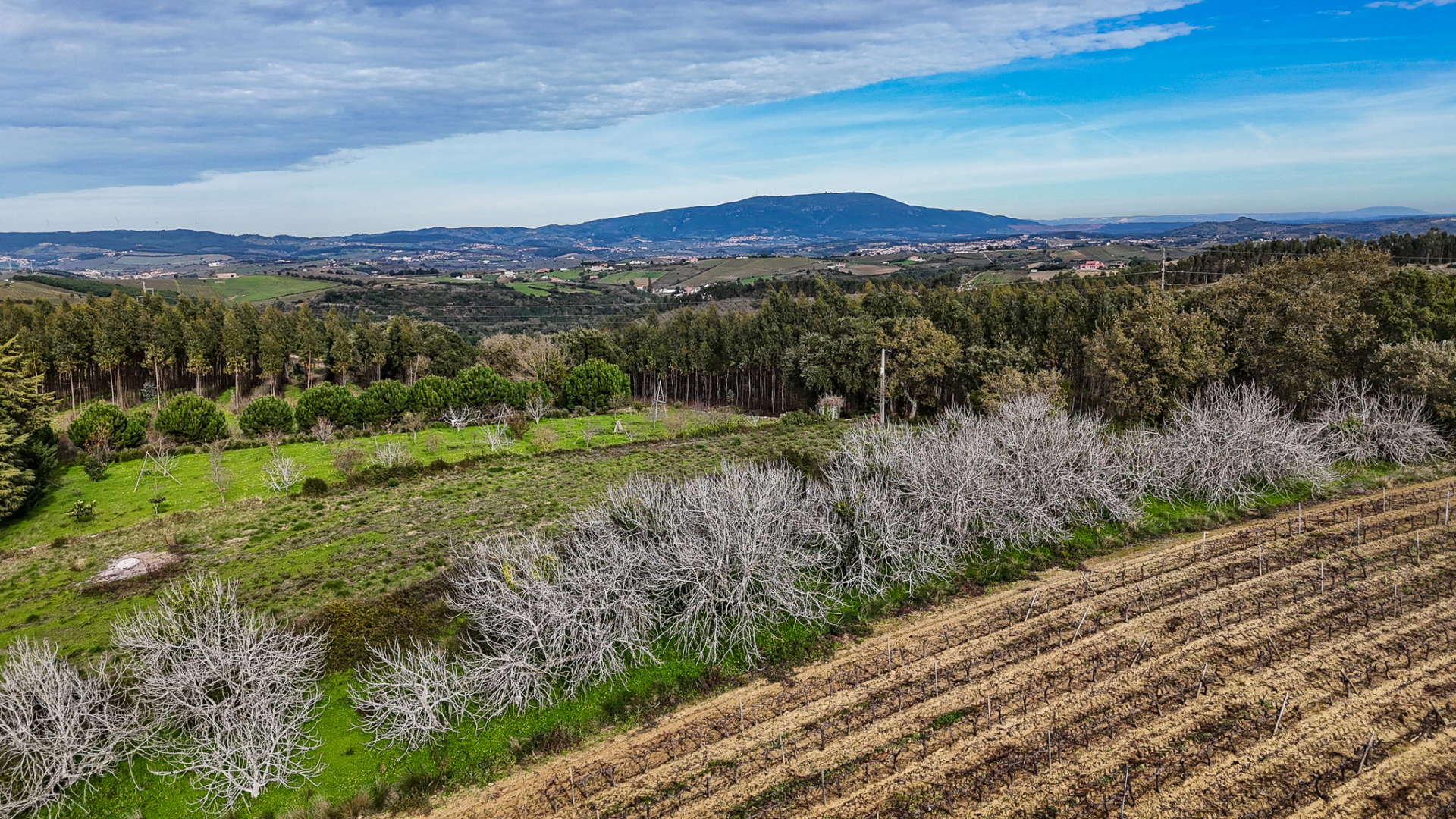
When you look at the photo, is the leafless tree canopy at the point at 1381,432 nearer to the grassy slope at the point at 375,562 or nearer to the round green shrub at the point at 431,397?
the grassy slope at the point at 375,562

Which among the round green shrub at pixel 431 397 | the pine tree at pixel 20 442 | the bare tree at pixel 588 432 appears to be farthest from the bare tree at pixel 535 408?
the pine tree at pixel 20 442

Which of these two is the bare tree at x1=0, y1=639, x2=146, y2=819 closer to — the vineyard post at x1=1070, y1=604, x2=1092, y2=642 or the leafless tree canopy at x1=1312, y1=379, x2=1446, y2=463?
the vineyard post at x1=1070, y1=604, x2=1092, y2=642

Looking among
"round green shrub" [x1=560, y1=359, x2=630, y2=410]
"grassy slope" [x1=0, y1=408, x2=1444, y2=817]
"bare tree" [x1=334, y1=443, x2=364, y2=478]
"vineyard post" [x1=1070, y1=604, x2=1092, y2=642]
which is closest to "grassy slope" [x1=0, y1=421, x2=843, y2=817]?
"grassy slope" [x1=0, y1=408, x2=1444, y2=817]

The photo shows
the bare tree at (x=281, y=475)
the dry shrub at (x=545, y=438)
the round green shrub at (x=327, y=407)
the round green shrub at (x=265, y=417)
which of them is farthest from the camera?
the round green shrub at (x=327, y=407)

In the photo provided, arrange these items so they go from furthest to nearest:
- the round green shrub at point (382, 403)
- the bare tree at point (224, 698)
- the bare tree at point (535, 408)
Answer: the bare tree at point (535, 408)
the round green shrub at point (382, 403)
the bare tree at point (224, 698)

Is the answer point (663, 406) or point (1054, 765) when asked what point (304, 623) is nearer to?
point (1054, 765)
